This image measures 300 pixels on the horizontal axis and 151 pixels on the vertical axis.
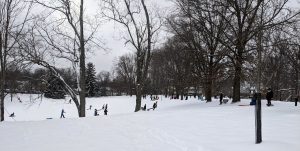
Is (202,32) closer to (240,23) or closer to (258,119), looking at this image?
(240,23)

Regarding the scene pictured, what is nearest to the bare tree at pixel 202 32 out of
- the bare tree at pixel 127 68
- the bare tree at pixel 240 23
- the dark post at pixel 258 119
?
the bare tree at pixel 240 23

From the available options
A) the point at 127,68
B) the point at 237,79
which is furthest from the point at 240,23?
the point at 127,68

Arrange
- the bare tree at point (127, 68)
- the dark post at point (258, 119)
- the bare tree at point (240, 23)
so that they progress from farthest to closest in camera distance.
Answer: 1. the bare tree at point (127, 68)
2. the bare tree at point (240, 23)
3. the dark post at point (258, 119)

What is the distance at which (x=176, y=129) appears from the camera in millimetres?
12555

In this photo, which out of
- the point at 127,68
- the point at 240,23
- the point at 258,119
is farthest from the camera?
the point at 127,68

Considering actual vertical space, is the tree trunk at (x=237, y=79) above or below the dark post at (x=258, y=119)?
above

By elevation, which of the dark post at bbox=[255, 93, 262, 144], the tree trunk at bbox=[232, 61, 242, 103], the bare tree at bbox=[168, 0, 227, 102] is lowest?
the dark post at bbox=[255, 93, 262, 144]

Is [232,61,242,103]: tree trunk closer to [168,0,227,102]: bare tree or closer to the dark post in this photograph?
[168,0,227,102]: bare tree

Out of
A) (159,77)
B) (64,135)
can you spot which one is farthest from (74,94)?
(159,77)

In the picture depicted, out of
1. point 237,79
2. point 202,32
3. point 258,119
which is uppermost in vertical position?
point 202,32

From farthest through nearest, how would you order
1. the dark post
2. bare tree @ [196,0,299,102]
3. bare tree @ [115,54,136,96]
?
bare tree @ [115,54,136,96] < bare tree @ [196,0,299,102] < the dark post

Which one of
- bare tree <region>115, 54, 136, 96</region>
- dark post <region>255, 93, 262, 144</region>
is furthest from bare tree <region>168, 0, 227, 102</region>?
bare tree <region>115, 54, 136, 96</region>

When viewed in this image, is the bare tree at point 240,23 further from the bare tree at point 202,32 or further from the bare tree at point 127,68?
the bare tree at point 127,68

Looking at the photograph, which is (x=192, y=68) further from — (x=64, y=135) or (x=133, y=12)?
(x=64, y=135)
